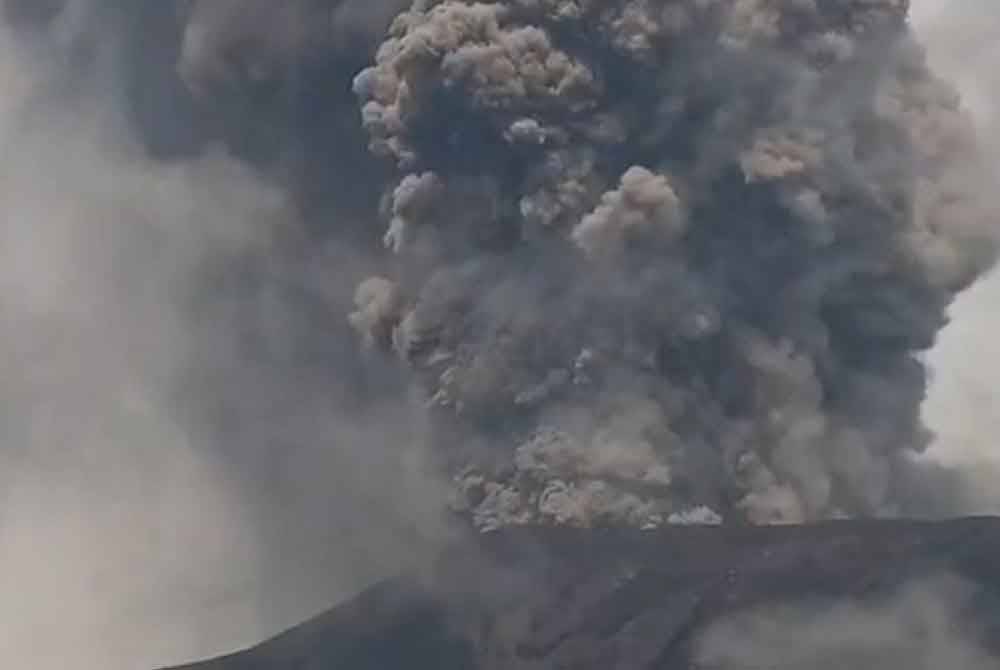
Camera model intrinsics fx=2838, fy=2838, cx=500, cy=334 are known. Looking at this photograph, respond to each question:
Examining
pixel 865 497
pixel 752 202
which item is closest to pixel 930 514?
pixel 865 497

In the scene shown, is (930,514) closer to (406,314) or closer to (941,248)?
(941,248)

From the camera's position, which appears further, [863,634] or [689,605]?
[689,605]

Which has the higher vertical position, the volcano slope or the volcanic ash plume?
the volcanic ash plume

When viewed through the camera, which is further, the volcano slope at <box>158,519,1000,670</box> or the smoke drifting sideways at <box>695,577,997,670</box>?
the volcano slope at <box>158,519,1000,670</box>

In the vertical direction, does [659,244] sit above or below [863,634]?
above
